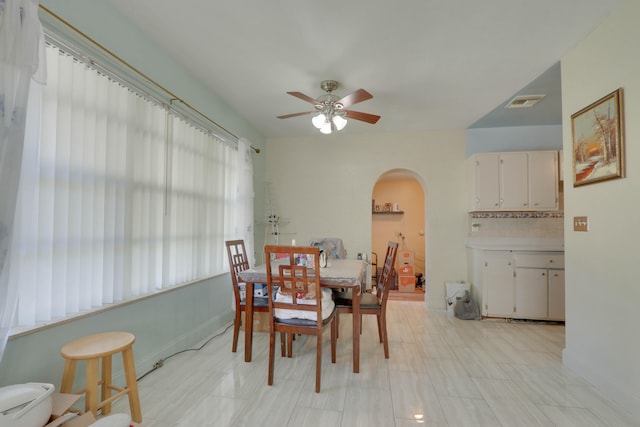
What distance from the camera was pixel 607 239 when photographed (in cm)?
200

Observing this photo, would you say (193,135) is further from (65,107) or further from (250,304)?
(250,304)

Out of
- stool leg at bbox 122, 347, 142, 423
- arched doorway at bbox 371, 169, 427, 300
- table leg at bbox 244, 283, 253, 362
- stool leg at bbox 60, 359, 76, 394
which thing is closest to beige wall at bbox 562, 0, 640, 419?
table leg at bbox 244, 283, 253, 362

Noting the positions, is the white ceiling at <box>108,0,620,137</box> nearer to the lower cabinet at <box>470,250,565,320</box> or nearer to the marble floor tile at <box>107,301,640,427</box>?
the lower cabinet at <box>470,250,565,320</box>

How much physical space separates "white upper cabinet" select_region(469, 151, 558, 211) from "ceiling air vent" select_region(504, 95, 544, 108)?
718mm

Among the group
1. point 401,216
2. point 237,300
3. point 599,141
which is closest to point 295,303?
point 237,300

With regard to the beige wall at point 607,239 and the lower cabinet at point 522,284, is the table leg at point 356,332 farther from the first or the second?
the lower cabinet at point 522,284

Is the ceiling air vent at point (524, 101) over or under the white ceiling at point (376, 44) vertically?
under

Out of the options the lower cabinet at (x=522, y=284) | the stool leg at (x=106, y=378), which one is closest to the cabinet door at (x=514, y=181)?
the lower cabinet at (x=522, y=284)

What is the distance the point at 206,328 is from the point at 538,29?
398 centimetres

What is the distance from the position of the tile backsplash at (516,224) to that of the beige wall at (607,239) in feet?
6.02

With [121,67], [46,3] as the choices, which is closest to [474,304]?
[121,67]

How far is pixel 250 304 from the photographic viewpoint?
2.39 m

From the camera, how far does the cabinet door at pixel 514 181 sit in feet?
12.7

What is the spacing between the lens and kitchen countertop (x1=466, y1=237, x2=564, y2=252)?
360 cm
